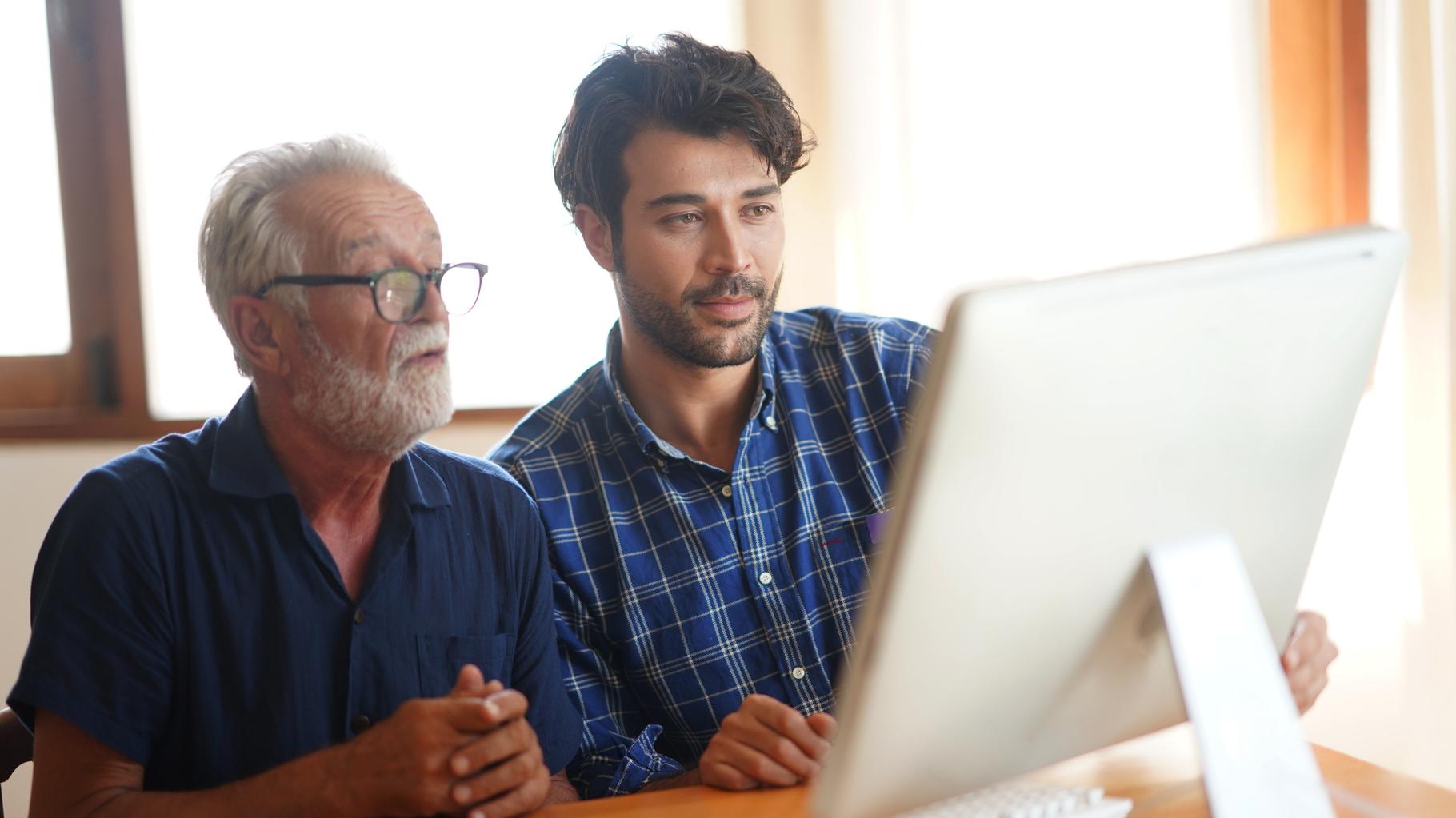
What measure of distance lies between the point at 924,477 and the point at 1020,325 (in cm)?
10

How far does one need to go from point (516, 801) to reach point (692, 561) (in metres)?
0.52

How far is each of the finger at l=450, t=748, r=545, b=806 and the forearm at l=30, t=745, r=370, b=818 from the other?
0.10 meters

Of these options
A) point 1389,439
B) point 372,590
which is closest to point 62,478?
point 372,590

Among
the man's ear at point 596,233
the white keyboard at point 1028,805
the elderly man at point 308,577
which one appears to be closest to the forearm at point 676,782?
the elderly man at point 308,577

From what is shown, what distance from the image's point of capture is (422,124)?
254 cm

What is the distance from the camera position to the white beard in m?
1.36

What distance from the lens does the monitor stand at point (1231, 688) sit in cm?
78

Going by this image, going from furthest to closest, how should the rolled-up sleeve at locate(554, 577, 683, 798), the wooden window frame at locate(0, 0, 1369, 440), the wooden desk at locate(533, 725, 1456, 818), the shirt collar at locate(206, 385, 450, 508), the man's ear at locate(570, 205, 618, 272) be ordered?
the wooden window frame at locate(0, 0, 1369, 440) → the man's ear at locate(570, 205, 618, 272) → the rolled-up sleeve at locate(554, 577, 683, 798) → the shirt collar at locate(206, 385, 450, 508) → the wooden desk at locate(533, 725, 1456, 818)

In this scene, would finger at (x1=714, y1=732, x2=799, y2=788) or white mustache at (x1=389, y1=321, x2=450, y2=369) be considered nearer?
finger at (x1=714, y1=732, x2=799, y2=788)

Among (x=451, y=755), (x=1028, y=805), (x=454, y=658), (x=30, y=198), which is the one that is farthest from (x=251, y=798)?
(x=30, y=198)

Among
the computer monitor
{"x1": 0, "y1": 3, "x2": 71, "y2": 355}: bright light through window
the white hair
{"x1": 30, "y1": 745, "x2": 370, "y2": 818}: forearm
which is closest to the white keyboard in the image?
the computer monitor

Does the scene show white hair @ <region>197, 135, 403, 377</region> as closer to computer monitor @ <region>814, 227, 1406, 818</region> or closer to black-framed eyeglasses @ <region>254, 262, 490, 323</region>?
black-framed eyeglasses @ <region>254, 262, 490, 323</region>

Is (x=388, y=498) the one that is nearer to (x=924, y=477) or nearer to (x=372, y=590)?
Result: (x=372, y=590)

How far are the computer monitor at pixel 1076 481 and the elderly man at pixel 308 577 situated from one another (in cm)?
48
